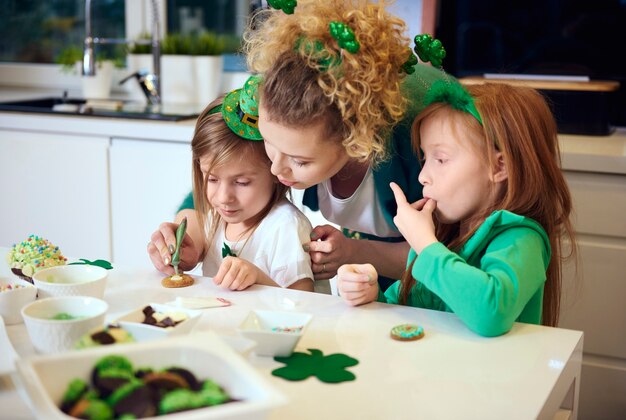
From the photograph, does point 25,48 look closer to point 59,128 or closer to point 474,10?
point 59,128

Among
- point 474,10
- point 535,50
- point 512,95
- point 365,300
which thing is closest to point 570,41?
point 535,50

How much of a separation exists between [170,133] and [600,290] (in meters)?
1.35

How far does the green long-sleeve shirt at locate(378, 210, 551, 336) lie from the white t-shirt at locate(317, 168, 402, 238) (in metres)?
0.38

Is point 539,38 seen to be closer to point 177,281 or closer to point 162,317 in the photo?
point 177,281

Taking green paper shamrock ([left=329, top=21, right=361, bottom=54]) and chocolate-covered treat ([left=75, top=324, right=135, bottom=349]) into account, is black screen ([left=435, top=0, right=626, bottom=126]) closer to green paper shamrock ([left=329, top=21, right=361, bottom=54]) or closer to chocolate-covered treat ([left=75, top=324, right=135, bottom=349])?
green paper shamrock ([left=329, top=21, right=361, bottom=54])

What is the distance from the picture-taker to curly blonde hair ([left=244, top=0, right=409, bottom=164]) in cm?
131

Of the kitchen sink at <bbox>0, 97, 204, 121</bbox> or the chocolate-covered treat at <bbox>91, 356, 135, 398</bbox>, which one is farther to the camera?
the kitchen sink at <bbox>0, 97, 204, 121</bbox>

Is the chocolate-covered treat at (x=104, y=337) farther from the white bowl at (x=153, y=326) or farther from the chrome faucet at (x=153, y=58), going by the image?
the chrome faucet at (x=153, y=58)

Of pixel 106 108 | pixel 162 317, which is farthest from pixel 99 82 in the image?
pixel 162 317

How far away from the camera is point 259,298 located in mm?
1312

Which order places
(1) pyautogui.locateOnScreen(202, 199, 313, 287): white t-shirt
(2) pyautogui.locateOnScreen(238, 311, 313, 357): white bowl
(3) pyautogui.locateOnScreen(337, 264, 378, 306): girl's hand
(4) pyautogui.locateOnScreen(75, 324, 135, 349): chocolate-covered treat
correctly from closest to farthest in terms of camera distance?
(4) pyautogui.locateOnScreen(75, 324, 135, 349): chocolate-covered treat, (2) pyautogui.locateOnScreen(238, 311, 313, 357): white bowl, (3) pyautogui.locateOnScreen(337, 264, 378, 306): girl's hand, (1) pyautogui.locateOnScreen(202, 199, 313, 287): white t-shirt

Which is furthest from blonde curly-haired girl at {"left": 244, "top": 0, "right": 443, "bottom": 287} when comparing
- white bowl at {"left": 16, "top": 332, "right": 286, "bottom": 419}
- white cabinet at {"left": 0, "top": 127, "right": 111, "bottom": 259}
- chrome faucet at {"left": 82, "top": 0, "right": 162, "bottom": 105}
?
chrome faucet at {"left": 82, "top": 0, "right": 162, "bottom": 105}

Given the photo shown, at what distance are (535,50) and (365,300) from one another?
170 cm

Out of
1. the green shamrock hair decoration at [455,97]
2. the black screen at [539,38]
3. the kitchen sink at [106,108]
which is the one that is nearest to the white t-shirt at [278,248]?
the green shamrock hair decoration at [455,97]
